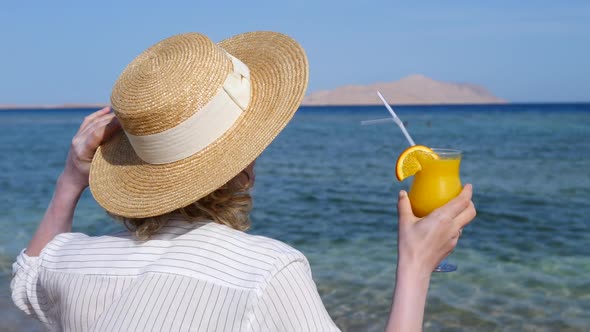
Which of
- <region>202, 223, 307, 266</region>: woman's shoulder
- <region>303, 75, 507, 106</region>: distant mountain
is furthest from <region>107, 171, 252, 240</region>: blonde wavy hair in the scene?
<region>303, 75, 507, 106</region>: distant mountain

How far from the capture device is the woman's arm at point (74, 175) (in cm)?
200

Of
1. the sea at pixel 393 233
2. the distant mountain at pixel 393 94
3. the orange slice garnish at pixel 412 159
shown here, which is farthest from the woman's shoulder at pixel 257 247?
the distant mountain at pixel 393 94

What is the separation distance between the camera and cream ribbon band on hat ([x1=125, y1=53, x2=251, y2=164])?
1.71 metres

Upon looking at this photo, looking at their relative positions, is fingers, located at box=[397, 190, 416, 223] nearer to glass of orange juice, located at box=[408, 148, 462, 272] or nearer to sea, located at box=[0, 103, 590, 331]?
glass of orange juice, located at box=[408, 148, 462, 272]

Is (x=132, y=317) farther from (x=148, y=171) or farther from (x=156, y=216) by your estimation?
(x=148, y=171)

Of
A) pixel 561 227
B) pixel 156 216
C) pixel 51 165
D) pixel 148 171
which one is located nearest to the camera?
pixel 156 216

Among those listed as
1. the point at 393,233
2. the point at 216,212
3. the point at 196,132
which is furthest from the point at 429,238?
the point at 393,233

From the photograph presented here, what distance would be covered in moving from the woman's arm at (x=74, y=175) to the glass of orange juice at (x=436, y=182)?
1.04 meters

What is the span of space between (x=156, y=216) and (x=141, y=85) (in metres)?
0.35

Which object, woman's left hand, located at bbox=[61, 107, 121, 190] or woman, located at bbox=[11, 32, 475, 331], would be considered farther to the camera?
woman's left hand, located at bbox=[61, 107, 121, 190]

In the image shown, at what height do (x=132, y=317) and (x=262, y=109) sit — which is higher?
(x=262, y=109)

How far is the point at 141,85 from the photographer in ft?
5.79

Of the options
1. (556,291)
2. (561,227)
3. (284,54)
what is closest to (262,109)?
(284,54)

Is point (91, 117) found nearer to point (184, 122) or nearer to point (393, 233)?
point (184, 122)
